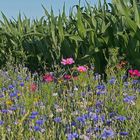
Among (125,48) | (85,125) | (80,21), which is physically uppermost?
(80,21)

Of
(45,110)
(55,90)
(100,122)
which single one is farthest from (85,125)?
(55,90)

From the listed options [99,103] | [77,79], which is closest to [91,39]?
[77,79]

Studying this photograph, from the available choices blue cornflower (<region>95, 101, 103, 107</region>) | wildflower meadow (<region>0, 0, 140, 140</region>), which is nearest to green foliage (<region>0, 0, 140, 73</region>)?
wildflower meadow (<region>0, 0, 140, 140</region>)

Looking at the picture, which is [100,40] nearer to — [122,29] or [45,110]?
[122,29]

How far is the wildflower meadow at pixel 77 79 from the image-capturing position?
10.4 ft

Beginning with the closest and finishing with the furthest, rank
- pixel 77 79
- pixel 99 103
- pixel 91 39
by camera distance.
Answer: pixel 99 103 → pixel 77 79 → pixel 91 39

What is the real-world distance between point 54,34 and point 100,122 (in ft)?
10.1

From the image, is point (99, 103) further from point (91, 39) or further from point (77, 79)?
point (91, 39)

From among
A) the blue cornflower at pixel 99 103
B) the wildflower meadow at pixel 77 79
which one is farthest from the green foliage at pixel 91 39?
the blue cornflower at pixel 99 103

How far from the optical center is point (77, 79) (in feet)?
14.8

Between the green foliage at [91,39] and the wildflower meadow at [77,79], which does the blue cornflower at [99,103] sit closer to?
the wildflower meadow at [77,79]

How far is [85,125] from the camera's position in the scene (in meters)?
3.04

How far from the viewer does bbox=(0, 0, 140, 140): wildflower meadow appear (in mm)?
3168

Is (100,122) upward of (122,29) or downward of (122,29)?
downward
